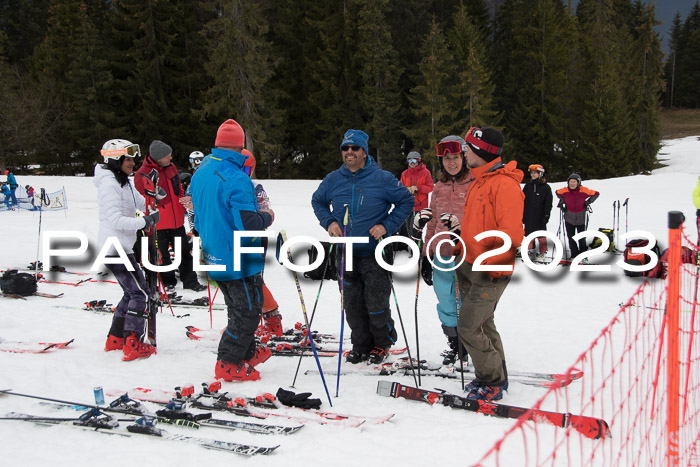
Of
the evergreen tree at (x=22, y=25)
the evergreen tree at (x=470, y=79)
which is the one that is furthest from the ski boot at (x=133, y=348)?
the evergreen tree at (x=22, y=25)

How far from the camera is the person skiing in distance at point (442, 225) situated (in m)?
4.76

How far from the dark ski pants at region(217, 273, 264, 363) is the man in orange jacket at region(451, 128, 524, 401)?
5.65 ft

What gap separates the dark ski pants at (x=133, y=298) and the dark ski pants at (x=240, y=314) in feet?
3.69

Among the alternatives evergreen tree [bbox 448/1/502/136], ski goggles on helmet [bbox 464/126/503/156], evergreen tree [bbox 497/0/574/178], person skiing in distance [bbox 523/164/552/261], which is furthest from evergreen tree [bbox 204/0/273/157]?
ski goggles on helmet [bbox 464/126/503/156]

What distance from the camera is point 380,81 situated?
31844mm

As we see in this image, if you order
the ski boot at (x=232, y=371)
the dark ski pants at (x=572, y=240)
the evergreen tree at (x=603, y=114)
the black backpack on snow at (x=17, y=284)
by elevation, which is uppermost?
the evergreen tree at (x=603, y=114)

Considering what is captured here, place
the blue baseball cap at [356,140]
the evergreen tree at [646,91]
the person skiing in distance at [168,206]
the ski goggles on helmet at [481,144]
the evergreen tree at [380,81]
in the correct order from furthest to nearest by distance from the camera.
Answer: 1. the evergreen tree at [646,91]
2. the evergreen tree at [380,81]
3. the person skiing in distance at [168,206]
4. the blue baseball cap at [356,140]
5. the ski goggles on helmet at [481,144]

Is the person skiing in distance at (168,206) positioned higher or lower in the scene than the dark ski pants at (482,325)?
higher

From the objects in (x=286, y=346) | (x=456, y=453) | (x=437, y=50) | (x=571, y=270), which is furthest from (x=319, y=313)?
(x=437, y=50)

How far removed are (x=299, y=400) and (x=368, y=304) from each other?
3.86ft

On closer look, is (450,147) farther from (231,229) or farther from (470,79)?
(470,79)

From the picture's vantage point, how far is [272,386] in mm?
4516

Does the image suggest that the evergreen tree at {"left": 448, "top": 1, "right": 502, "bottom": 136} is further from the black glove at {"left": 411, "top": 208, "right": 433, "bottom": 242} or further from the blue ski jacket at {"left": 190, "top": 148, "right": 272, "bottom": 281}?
the blue ski jacket at {"left": 190, "top": 148, "right": 272, "bottom": 281}

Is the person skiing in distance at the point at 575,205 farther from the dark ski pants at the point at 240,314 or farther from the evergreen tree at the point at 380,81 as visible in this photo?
the evergreen tree at the point at 380,81
